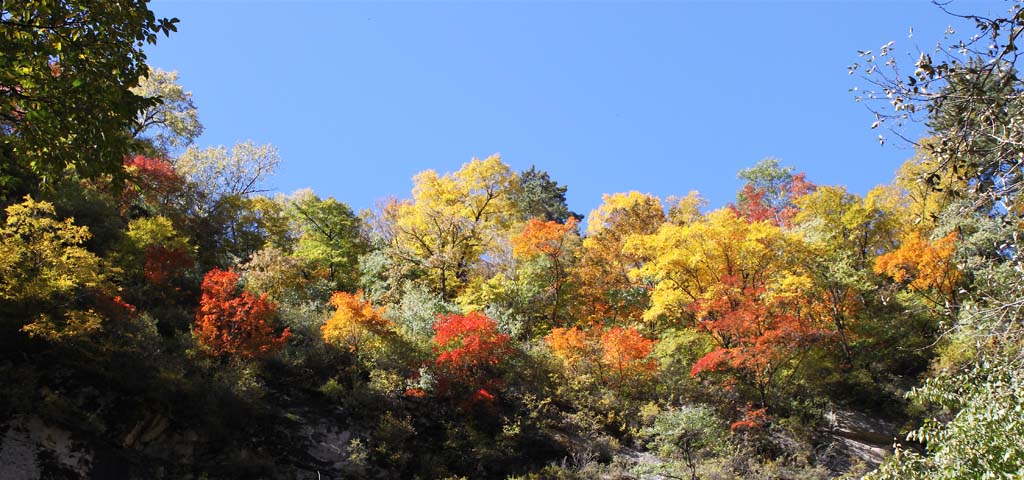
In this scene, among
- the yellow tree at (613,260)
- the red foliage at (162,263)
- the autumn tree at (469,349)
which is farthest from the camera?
the yellow tree at (613,260)

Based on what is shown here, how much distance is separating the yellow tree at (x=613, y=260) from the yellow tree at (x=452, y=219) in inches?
167

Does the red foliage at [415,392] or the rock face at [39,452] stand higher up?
the red foliage at [415,392]

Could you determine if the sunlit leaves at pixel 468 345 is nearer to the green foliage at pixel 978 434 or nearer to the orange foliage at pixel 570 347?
the orange foliage at pixel 570 347

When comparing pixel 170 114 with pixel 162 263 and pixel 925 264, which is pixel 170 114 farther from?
pixel 925 264

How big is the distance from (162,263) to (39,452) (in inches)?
350

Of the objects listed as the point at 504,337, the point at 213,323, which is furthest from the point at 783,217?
the point at 213,323

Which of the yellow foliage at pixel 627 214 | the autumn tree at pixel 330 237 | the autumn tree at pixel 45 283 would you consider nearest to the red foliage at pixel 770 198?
the yellow foliage at pixel 627 214

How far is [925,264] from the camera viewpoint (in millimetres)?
19172

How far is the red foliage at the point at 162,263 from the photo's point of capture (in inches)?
712

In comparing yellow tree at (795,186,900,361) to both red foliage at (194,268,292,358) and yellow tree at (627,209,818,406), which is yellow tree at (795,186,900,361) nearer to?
yellow tree at (627,209,818,406)

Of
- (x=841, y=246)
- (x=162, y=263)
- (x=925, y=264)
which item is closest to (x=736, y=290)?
(x=925, y=264)

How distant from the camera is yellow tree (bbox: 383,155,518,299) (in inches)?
1028

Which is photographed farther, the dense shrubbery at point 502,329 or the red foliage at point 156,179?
the red foliage at point 156,179

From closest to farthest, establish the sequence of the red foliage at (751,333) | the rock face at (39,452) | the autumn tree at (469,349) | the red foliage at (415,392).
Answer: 1. the rock face at (39,452)
2. the red foliage at (415,392)
3. the autumn tree at (469,349)
4. the red foliage at (751,333)
